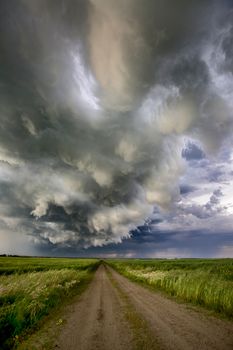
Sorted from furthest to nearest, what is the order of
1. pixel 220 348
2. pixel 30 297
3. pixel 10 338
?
pixel 30 297, pixel 10 338, pixel 220 348

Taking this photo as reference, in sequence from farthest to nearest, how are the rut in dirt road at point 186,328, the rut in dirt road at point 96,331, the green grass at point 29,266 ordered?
1. the green grass at point 29,266
2. the rut in dirt road at point 96,331
3. the rut in dirt road at point 186,328

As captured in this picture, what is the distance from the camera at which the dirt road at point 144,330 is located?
8.54 metres

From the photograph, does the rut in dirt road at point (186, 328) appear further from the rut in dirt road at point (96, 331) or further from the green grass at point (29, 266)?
the green grass at point (29, 266)

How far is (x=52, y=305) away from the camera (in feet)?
54.5

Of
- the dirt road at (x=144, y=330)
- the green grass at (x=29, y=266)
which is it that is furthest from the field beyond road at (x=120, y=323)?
the green grass at (x=29, y=266)

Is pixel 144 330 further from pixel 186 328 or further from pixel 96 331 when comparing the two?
pixel 96 331

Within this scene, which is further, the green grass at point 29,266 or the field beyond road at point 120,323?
the green grass at point 29,266

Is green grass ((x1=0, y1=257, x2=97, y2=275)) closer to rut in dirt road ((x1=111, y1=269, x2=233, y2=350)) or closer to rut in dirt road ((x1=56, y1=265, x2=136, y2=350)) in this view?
rut in dirt road ((x1=56, y1=265, x2=136, y2=350))

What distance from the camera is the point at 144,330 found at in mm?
10148

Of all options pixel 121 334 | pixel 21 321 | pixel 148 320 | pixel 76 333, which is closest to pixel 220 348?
pixel 121 334

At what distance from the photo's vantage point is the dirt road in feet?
28.0

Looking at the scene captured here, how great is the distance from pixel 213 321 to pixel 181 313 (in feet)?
6.78

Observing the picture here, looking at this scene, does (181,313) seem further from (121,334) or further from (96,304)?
(96,304)

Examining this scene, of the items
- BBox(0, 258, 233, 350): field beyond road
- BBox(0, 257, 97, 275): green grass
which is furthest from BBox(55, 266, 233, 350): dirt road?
BBox(0, 257, 97, 275): green grass
